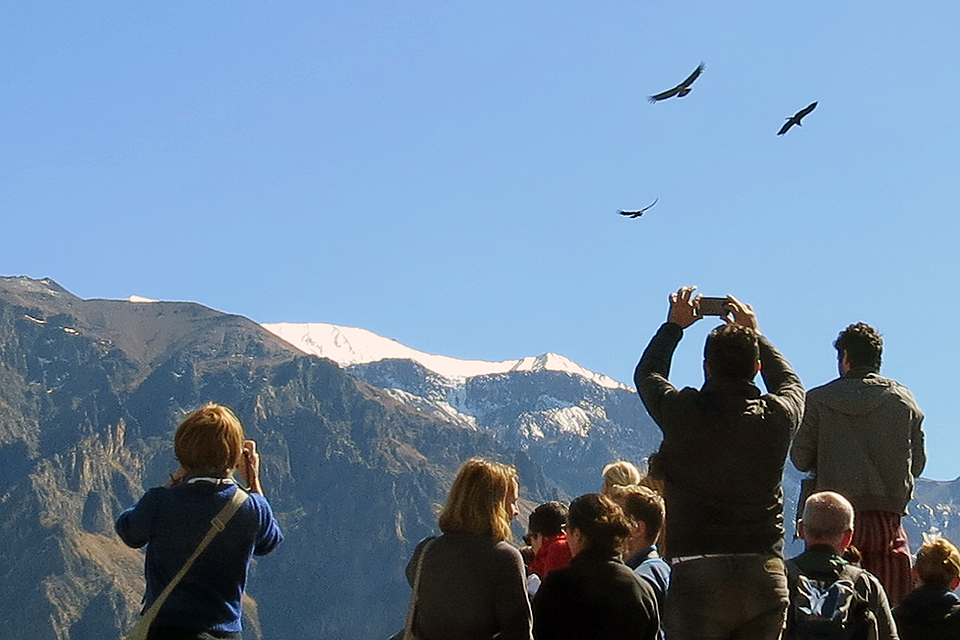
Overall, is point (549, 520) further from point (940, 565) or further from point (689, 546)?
point (940, 565)

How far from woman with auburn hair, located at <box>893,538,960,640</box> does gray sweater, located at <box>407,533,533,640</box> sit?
3.38 metres

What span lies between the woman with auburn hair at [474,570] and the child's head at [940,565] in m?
3.59

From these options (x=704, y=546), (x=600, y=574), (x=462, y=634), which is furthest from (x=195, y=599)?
(x=704, y=546)

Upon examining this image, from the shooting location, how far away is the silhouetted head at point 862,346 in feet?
A: 36.9

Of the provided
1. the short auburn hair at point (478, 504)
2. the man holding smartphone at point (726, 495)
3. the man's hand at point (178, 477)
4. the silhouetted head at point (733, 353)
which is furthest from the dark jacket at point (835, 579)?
the man's hand at point (178, 477)

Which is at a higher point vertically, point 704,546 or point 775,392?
point 775,392

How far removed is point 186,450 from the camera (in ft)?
29.2

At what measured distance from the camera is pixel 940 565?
11133 mm

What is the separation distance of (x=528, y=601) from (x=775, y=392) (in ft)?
6.30

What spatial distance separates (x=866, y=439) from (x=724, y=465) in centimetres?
290

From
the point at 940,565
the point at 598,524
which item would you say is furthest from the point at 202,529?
the point at 940,565

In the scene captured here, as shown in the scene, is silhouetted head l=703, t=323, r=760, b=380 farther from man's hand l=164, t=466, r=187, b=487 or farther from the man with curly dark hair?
man's hand l=164, t=466, r=187, b=487

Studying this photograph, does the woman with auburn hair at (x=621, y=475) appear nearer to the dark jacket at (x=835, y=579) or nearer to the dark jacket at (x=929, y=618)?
the dark jacket at (x=929, y=618)

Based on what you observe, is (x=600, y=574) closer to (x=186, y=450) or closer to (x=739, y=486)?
(x=739, y=486)
